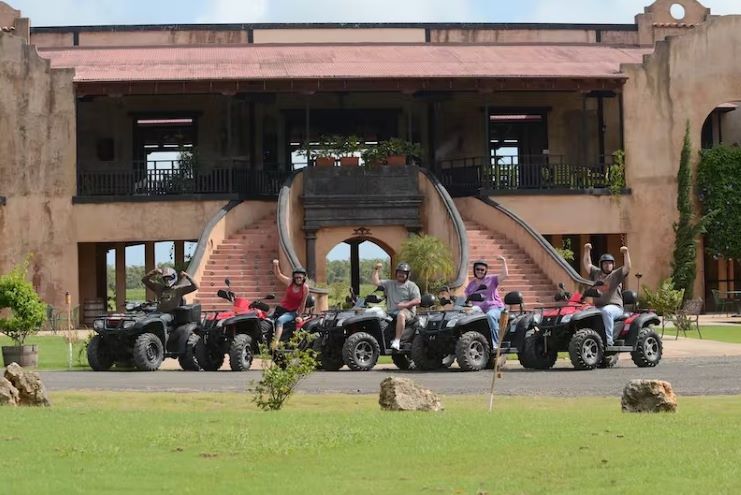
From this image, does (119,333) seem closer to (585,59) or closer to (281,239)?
(281,239)

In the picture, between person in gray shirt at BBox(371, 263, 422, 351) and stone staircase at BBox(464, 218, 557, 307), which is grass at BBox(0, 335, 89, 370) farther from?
stone staircase at BBox(464, 218, 557, 307)

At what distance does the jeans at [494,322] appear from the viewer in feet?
67.5

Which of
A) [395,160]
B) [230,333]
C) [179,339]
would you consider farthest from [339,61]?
[179,339]

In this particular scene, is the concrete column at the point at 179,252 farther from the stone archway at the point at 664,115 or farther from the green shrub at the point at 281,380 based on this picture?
the green shrub at the point at 281,380

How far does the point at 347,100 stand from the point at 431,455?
30849mm

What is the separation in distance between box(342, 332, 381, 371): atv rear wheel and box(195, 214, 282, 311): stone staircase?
10162 mm

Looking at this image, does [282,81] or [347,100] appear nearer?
[282,81]

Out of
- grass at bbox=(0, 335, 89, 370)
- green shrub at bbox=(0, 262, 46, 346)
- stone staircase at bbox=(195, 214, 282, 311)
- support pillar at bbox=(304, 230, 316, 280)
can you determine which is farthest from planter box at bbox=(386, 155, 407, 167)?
green shrub at bbox=(0, 262, 46, 346)

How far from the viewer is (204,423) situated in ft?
41.1

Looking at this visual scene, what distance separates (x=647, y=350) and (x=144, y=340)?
739cm

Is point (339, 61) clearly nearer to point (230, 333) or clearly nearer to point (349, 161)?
point (349, 161)

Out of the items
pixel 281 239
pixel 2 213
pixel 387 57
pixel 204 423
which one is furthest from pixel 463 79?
pixel 204 423

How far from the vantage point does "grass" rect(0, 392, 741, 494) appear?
9.16 m

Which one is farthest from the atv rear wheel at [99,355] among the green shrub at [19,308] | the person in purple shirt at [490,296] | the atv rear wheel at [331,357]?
the person in purple shirt at [490,296]
